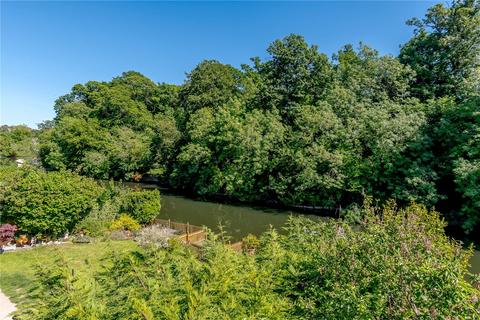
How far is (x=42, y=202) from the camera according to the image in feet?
38.3

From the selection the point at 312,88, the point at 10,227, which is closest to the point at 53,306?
the point at 10,227

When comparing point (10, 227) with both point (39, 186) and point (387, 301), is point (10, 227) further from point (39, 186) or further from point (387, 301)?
point (387, 301)

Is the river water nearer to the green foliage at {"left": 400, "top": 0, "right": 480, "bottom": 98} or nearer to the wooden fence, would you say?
the wooden fence

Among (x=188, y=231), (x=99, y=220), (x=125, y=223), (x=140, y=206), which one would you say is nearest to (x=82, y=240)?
(x=99, y=220)

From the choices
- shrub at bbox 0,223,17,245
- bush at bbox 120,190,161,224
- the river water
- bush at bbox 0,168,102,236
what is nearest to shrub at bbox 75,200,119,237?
bush at bbox 0,168,102,236

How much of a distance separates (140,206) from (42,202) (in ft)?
16.0

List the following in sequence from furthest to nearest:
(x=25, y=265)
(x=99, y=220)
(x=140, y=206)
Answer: (x=140, y=206) → (x=99, y=220) → (x=25, y=265)

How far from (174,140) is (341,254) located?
28.0m

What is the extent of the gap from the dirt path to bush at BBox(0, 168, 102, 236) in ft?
15.4

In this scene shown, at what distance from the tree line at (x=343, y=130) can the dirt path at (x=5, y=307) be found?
15.5m

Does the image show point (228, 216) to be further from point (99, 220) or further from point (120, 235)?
point (99, 220)

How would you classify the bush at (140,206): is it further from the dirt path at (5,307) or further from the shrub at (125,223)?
the dirt path at (5,307)

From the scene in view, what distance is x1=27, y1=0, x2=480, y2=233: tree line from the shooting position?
52.9 ft

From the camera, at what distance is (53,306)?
316 cm
